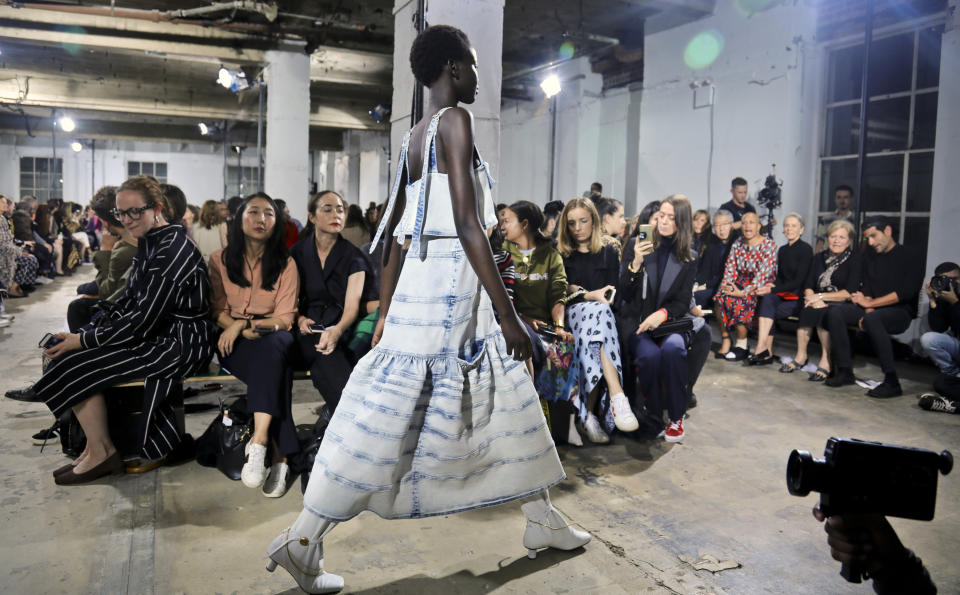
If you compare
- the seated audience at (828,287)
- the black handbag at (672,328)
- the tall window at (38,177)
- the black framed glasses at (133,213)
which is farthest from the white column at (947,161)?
the tall window at (38,177)

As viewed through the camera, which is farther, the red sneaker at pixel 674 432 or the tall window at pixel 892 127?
the tall window at pixel 892 127

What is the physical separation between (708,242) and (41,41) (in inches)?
360

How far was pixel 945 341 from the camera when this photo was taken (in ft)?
15.9

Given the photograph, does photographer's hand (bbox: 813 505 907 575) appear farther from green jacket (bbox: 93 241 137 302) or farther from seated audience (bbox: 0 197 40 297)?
seated audience (bbox: 0 197 40 297)

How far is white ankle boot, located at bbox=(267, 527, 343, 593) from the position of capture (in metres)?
2.08

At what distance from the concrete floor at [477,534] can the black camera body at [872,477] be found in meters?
1.36

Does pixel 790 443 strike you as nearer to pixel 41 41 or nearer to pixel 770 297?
pixel 770 297

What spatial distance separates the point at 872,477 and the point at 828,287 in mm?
5704

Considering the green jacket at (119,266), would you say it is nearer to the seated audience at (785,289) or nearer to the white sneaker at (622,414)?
the white sneaker at (622,414)

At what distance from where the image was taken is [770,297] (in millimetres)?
6465

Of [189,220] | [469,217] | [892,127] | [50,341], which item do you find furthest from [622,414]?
[189,220]

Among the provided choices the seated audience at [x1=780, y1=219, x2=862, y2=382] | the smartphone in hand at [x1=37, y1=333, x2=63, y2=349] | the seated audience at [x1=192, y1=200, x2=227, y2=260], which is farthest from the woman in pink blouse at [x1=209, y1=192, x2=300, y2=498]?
the seated audience at [x1=780, y1=219, x2=862, y2=382]

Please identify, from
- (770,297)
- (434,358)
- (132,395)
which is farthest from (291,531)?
(770,297)

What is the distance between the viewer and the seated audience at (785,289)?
6.39 meters
